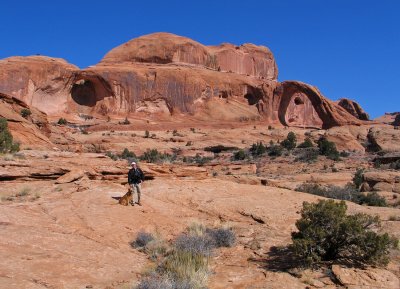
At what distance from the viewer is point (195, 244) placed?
26.0 feet

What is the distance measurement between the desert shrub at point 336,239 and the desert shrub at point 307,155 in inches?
950

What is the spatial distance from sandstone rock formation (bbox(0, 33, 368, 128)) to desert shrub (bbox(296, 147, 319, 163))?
19.2 metres

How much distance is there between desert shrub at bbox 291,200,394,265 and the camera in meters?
7.00

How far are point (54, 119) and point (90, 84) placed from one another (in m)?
8.46

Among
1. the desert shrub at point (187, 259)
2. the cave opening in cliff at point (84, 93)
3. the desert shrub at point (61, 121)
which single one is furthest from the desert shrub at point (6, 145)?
the cave opening in cliff at point (84, 93)

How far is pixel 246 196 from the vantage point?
1157 cm

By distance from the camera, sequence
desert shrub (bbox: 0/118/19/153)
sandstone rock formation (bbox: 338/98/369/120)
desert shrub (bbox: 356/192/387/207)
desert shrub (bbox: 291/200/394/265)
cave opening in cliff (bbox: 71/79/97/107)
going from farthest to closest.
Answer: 1. sandstone rock formation (bbox: 338/98/369/120)
2. cave opening in cliff (bbox: 71/79/97/107)
3. desert shrub (bbox: 356/192/387/207)
4. desert shrub (bbox: 0/118/19/153)
5. desert shrub (bbox: 291/200/394/265)

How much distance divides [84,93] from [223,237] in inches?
1965

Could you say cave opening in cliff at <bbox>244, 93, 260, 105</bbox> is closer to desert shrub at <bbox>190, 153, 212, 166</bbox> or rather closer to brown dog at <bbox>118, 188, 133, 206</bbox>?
desert shrub at <bbox>190, 153, 212, 166</bbox>

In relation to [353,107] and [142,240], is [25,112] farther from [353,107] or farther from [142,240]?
[353,107]

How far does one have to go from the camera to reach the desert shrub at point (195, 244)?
25.3 feet

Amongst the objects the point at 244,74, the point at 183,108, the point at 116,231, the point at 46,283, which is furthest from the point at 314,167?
the point at 244,74

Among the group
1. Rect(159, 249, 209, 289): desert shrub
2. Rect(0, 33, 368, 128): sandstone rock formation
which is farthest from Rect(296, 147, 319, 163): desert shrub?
Rect(159, 249, 209, 289): desert shrub

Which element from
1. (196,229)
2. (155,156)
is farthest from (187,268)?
(155,156)
